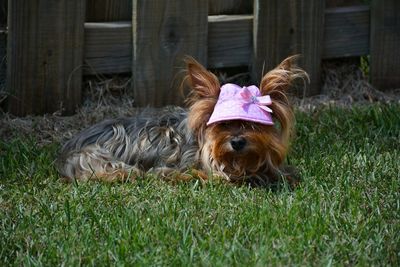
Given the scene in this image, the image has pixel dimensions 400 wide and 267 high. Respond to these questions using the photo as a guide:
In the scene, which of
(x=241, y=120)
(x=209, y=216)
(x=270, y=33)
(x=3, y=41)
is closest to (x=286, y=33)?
(x=270, y=33)

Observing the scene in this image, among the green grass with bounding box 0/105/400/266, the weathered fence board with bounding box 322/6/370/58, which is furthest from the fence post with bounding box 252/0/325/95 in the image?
the green grass with bounding box 0/105/400/266

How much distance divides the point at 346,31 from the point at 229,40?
1.03m

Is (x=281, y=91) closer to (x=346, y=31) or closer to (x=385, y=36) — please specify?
(x=346, y=31)

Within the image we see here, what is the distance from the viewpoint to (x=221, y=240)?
203 inches

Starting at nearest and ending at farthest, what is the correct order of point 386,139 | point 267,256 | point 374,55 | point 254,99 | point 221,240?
point 267,256 → point 221,240 → point 254,99 → point 386,139 → point 374,55

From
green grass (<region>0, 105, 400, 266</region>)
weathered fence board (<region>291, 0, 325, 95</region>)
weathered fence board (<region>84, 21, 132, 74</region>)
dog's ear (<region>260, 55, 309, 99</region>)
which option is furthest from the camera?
weathered fence board (<region>291, 0, 325, 95</region>)

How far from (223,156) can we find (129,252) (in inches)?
58.8

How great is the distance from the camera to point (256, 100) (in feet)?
20.4

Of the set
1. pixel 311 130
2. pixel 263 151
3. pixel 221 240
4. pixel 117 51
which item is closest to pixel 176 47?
pixel 117 51

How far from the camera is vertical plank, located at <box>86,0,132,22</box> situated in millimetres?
7641

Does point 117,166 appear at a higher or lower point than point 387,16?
lower

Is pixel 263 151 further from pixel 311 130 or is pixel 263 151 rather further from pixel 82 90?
pixel 82 90

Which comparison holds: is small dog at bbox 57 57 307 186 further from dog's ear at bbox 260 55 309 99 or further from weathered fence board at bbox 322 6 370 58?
weathered fence board at bbox 322 6 370 58

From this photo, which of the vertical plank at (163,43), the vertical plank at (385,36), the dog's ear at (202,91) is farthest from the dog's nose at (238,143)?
the vertical plank at (385,36)
